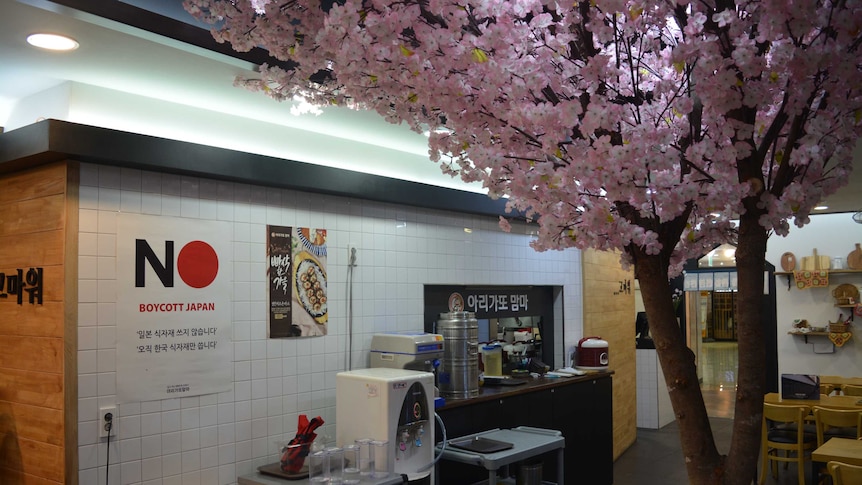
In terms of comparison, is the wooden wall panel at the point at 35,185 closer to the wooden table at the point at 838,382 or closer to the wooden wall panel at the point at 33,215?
the wooden wall panel at the point at 33,215

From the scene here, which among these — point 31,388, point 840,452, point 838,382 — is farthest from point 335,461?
point 838,382

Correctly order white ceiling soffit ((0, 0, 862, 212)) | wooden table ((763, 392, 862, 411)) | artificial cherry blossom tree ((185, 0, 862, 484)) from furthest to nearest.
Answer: wooden table ((763, 392, 862, 411))
white ceiling soffit ((0, 0, 862, 212))
artificial cherry blossom tree ((185, 0, 862, 484))

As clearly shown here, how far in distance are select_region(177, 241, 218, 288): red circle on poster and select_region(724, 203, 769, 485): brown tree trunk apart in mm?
3374

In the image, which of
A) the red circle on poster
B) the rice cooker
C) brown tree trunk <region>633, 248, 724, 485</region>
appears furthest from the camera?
the rice cooker

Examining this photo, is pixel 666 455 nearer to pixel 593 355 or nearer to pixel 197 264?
pixel 593 355

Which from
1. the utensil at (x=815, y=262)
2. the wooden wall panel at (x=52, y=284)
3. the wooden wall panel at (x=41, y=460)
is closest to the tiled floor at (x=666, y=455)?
the utensil at (x=815, y=262)

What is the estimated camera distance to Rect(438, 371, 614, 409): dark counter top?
5152 millimetres

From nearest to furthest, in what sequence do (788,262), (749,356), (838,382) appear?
(749,356)
(838,382)
(788,262)

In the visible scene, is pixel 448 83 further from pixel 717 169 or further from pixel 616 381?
pixel 616 381

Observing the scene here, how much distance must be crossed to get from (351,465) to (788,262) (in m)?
8.54

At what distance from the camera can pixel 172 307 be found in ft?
13.0

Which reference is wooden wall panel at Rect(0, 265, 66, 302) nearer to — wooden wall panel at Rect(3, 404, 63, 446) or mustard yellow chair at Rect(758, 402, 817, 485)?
wooden wall panel at Rect(3, 404, 63, 446)

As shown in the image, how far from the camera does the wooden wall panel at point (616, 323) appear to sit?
7930mm

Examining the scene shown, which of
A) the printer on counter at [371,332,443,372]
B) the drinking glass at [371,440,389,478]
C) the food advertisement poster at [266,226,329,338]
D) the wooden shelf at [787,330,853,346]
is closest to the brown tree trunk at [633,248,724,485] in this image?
the drinking glass at [371,440,389,478]
